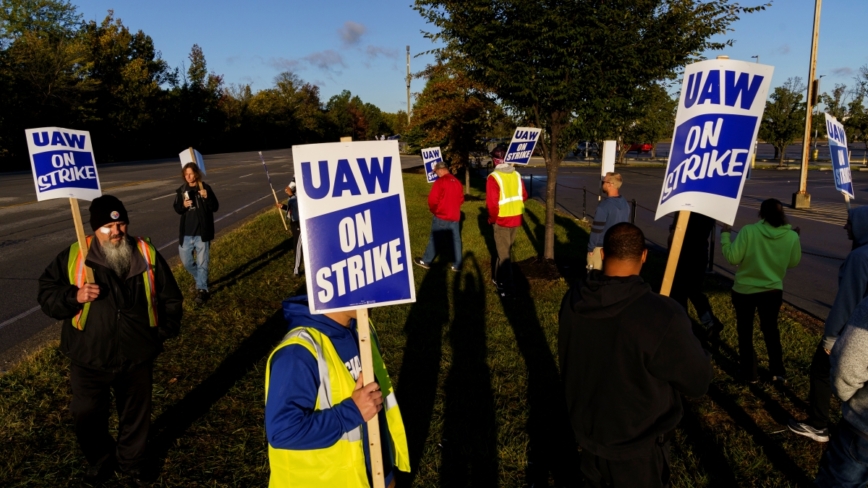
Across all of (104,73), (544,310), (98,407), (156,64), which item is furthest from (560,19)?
(156,64)

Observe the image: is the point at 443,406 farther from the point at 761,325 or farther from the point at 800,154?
the point at 800,154

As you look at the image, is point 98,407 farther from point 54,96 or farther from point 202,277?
point 54,96

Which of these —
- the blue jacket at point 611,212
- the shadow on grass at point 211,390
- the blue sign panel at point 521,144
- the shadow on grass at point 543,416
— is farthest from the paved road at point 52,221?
the blue jacket at point 611,212

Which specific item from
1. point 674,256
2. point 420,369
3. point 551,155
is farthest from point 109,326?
point 551,155

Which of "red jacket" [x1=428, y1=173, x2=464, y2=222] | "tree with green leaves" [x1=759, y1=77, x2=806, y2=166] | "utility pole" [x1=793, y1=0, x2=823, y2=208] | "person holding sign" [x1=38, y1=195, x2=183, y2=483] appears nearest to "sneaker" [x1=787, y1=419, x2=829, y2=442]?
"person holding sign" [x1=38, y1=195, x2=183, y2=483]

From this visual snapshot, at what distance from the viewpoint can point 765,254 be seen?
198 inches

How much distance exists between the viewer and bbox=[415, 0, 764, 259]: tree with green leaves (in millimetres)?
7973

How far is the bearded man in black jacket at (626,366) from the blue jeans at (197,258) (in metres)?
5.98

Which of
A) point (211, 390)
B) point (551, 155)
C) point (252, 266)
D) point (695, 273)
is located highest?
point (551, 155)

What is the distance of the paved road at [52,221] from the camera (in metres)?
7.34

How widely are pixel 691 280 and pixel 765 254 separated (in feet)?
5.35

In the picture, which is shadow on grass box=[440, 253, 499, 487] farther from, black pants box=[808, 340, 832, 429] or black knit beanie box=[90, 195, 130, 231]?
black knit beanie box=[90, 195, 130, 231]

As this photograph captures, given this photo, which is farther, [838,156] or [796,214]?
[796,214]

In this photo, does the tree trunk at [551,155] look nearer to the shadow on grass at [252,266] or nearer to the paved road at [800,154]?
the shadow on grass at [252,266]
